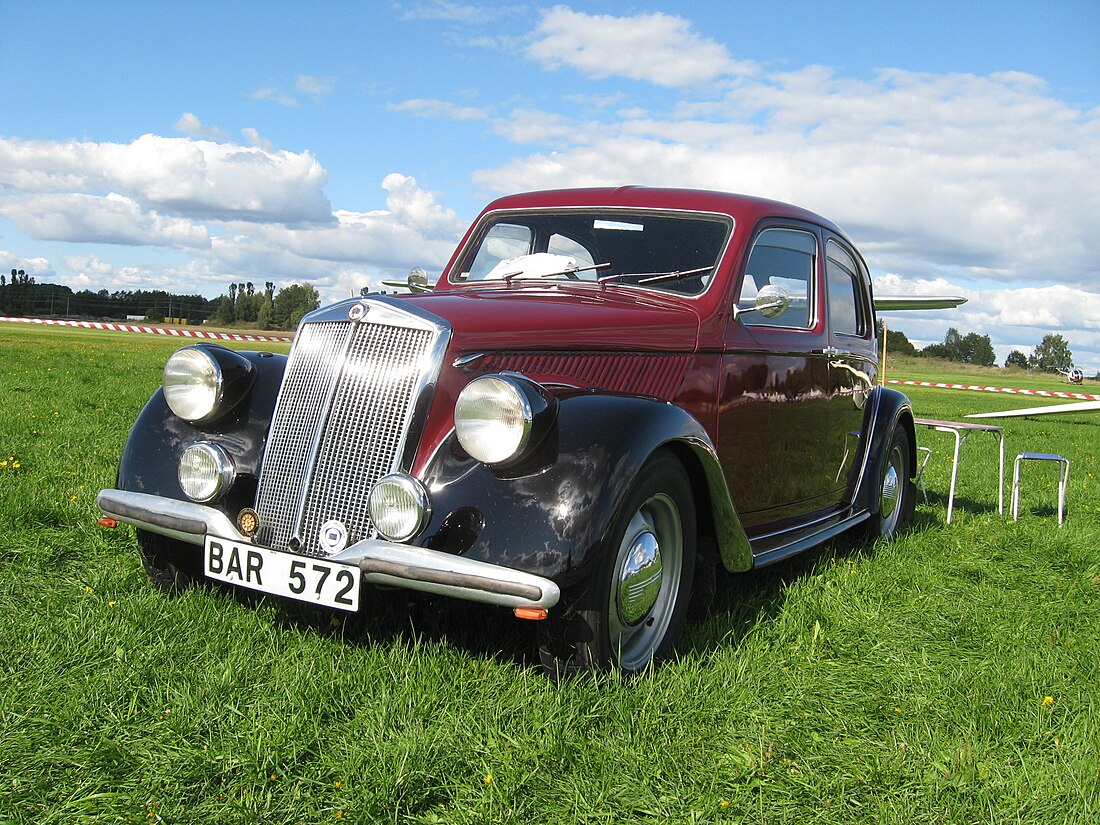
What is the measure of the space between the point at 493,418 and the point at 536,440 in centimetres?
15

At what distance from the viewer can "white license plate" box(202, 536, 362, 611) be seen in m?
2.81

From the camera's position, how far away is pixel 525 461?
286 centimetres

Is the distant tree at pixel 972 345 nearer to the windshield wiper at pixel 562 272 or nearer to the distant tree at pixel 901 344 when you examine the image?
the distant tree at pixel 901 344

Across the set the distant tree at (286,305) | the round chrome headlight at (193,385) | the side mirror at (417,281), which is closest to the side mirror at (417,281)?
Result: the side mirror at (417,281)

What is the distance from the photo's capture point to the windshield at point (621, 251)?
4184 millimetres

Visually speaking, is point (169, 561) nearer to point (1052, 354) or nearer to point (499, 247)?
point (499, 247)

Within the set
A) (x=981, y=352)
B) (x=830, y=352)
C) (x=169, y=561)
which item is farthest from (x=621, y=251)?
(x=981, y=352)

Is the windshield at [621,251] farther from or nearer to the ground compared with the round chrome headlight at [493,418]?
farther from the ground

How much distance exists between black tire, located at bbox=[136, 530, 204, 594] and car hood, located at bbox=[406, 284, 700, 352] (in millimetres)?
1363

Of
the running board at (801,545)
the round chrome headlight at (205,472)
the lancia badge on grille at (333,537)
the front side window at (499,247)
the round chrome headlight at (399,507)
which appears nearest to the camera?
the round chrome headlight at (399,507)

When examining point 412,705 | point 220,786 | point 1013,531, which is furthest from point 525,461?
point 1013,531

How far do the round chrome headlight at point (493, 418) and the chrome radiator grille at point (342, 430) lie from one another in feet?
0.73

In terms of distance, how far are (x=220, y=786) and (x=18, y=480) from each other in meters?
3.80

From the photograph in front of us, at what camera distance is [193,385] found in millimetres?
3506
